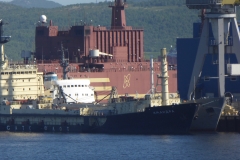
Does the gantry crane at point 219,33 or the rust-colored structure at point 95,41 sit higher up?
the rust-colored structure at point 95,41

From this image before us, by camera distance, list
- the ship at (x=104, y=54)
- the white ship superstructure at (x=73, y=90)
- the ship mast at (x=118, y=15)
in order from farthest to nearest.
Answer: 1. the ship mast at (x=118, y=15)
2. the ship at (x=104, y=54)
3. the white ship superstructure at (x=73, y=90)

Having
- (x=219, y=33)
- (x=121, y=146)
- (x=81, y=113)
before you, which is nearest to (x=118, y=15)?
(x=219, y=33)

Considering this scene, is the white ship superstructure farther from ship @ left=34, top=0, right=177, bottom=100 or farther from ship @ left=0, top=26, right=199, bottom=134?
ship @ left=34, top=0, right=177, bottom=100

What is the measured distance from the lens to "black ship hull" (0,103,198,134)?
76.6m

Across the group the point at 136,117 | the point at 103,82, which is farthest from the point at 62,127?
the point at 103,82

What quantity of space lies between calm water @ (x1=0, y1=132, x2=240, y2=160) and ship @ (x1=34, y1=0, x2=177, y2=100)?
30142mm

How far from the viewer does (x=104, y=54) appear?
112812mm

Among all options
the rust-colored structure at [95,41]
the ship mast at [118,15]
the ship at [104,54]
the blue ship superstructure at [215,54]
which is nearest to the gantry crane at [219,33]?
the blue ship superstructure at [215,54]

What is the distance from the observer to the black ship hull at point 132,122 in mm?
76562

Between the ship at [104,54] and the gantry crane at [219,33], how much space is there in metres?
25.3

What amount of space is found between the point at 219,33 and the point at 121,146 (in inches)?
593

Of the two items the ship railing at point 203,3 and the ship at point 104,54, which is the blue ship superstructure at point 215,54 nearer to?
the ship railing at point 203,3

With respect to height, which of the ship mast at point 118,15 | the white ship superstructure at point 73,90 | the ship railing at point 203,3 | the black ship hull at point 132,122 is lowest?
the black ship hull at point 132,122

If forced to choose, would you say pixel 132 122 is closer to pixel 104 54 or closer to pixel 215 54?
pixel 215 54
